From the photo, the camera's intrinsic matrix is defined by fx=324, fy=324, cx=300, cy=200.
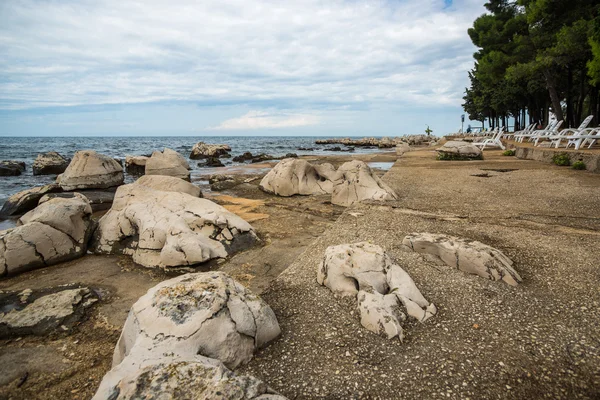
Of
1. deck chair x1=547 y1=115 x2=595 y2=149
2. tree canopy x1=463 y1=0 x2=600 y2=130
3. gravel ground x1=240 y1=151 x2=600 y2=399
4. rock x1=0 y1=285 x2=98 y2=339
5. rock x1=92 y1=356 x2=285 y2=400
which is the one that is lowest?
rock x1=0 y1=285 x2=98 y2=339

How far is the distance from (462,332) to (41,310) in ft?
14.6

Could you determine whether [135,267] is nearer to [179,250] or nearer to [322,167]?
[179,250]

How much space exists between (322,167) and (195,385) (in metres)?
10.1

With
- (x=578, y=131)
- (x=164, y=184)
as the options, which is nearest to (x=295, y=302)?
(x=164, y=184)

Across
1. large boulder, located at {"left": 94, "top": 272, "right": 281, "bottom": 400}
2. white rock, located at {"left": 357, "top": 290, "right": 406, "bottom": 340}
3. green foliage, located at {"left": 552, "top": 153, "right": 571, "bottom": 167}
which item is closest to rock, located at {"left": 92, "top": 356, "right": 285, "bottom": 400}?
large boulder, located at {"left": 94, "top": 272, "right": 281, "bottom": 400}

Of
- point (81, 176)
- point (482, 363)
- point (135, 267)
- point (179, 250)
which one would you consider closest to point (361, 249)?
point (482, 363)

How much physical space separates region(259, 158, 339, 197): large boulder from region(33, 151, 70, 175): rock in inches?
571

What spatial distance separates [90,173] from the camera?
12008 millimetres

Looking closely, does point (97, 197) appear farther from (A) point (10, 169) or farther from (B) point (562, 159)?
(B) point (562, 159)

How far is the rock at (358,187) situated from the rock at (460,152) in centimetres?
898

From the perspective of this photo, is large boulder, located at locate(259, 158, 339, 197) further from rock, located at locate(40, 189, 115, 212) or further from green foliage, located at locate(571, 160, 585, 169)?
green foliage, located at locate(571, 160, 585, 169)

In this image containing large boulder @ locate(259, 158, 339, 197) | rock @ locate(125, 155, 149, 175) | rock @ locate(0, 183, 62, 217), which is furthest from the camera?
rock @ locate(125, 155, 149, 175)

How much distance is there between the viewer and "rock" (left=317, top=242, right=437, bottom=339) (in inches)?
114

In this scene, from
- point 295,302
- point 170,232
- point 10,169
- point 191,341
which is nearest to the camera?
point 191,341
